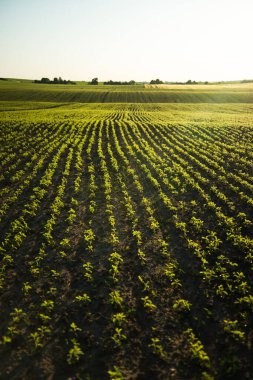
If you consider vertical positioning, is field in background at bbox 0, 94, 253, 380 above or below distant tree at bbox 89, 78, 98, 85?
below

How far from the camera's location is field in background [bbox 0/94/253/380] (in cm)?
698

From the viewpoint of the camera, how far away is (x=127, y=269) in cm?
1003

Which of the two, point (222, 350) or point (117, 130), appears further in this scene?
point (117, 130)

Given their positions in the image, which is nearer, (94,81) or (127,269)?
(127,269)

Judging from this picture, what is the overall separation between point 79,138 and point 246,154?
54.4 feet

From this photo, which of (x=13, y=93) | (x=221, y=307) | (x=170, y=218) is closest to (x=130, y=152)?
(x=170, y=218)

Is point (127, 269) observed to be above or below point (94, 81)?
below

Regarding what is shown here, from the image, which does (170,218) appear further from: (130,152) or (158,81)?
(158,81)

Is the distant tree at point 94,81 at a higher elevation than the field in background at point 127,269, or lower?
higher

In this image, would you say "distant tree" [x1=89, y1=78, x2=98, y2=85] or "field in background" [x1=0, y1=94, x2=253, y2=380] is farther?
"distant tree" [x1=89, y1=78, x2=98, y2=85]

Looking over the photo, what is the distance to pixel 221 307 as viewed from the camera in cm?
834

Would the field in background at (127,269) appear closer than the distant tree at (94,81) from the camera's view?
Yes

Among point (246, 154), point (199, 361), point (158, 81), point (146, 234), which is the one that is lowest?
point (199, 361)

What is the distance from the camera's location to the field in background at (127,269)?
6977 mm
